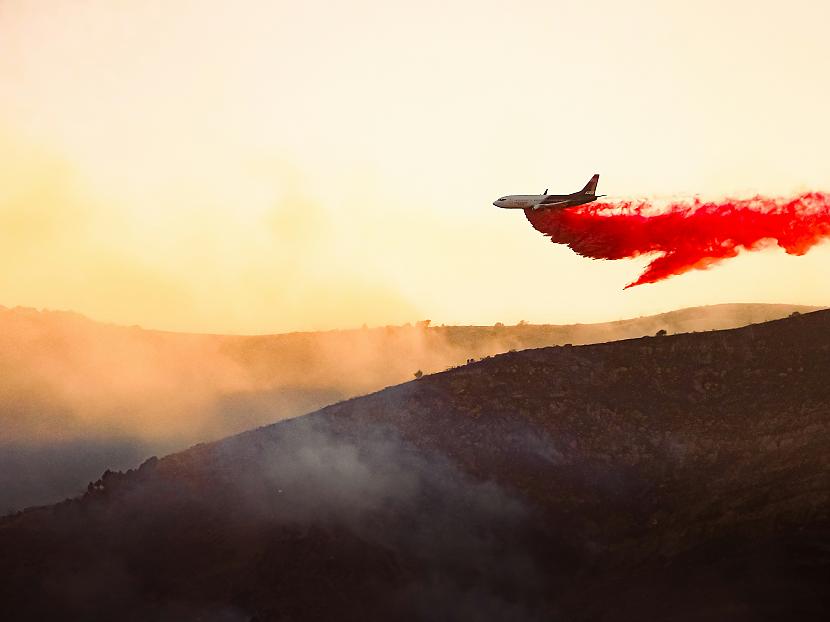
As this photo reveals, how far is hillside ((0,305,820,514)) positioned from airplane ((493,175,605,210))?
2435 inches

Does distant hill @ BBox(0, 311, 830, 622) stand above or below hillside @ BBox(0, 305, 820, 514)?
below

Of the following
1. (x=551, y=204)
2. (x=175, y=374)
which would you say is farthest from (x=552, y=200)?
(x=175, y=374)

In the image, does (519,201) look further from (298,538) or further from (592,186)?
(298,538)

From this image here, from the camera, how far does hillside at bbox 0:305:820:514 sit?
155m

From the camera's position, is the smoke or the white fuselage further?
the white fuselage

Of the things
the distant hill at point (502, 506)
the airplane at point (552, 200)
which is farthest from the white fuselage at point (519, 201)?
the distant hill at point (502, 506)

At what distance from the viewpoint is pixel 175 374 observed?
571 feet

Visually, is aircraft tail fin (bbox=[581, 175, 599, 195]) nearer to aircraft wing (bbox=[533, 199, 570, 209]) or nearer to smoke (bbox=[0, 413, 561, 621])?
aircraft wing (bbox=[533, 199, 570, 209])

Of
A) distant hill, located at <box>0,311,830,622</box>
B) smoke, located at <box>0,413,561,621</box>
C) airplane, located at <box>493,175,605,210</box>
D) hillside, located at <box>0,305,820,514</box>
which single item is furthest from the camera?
hillside, located at <box>0,305,820,514</box>

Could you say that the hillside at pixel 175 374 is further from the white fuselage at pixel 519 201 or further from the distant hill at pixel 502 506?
the white fuselage at pixel 519 201

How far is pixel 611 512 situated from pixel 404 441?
813 inches

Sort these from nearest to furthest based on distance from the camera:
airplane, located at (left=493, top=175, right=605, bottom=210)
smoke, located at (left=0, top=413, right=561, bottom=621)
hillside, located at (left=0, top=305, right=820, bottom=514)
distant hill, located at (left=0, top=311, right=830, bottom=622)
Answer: distant hill, located at (left=0, top=311, right=830, bottom=622), smoke, located at (left=0, top=413, right=561, bottom=621), airplane, located at (left=493, top=175, right=605, bottom=210), hillside, located at (left=0, top=305, right=820, bottom=514)

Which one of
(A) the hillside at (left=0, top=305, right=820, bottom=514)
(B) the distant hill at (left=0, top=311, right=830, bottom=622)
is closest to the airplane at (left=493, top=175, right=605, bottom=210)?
(B) the distant hill at (left=0, top=311, right=830, bottom=622)

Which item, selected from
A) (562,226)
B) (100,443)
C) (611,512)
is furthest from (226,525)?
(100,443)
